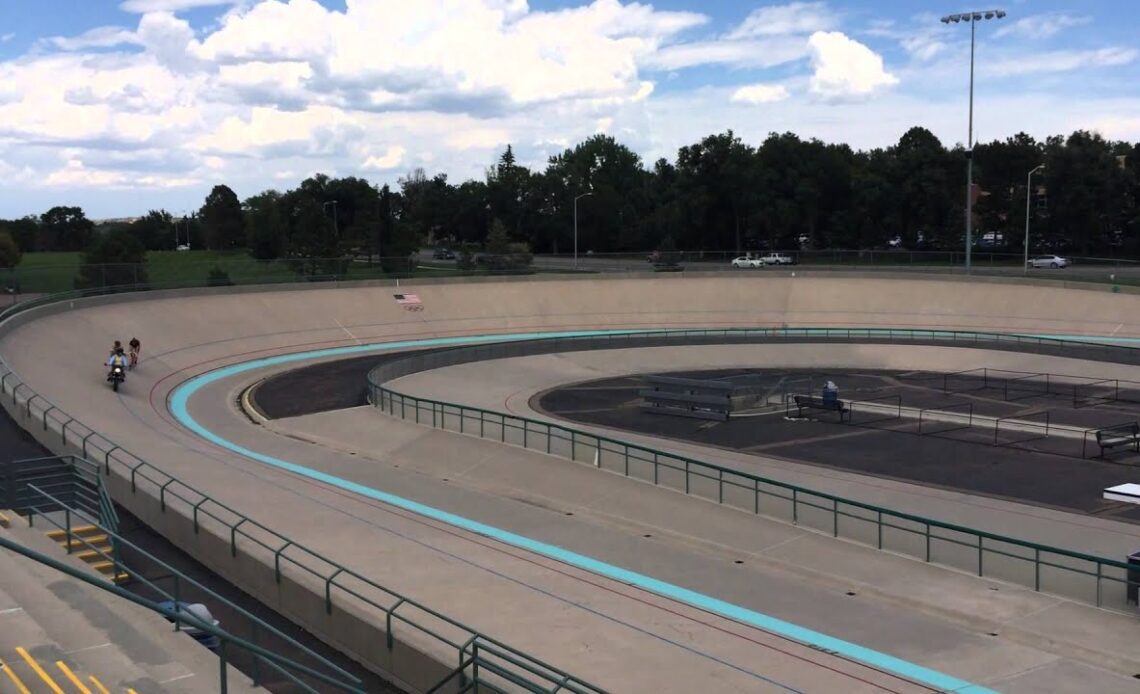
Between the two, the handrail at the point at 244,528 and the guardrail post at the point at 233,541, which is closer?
the handrail at the point at 244,528

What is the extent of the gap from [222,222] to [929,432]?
133 m

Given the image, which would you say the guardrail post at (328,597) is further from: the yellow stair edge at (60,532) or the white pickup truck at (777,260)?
the white pickup truck at (777,260)

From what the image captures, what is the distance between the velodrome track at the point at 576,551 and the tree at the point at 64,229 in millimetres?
119094

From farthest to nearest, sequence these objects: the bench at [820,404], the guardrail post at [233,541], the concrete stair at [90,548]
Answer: the bench at [820,404], the guardrail post at [233,541], the concrete stair at [90,548]

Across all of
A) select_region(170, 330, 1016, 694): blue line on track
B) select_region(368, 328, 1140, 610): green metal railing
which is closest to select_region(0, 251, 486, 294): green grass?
select_region(170, 330, 1016, 694): blue line on track

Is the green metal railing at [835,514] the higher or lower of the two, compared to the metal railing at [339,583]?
lower

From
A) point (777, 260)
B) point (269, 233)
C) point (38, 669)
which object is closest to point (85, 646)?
point (38, 669)

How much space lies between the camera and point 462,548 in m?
16.8

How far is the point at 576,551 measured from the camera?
1725 centimetres

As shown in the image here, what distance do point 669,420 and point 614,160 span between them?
122 metres

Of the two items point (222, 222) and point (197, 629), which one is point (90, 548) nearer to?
point (197, 629)

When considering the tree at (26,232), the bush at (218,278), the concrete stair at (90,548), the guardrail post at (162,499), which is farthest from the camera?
the tree at (26,232)

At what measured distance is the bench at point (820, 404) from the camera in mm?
29938

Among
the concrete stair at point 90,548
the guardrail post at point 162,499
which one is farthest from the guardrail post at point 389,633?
the guardrail post at point 162,499
